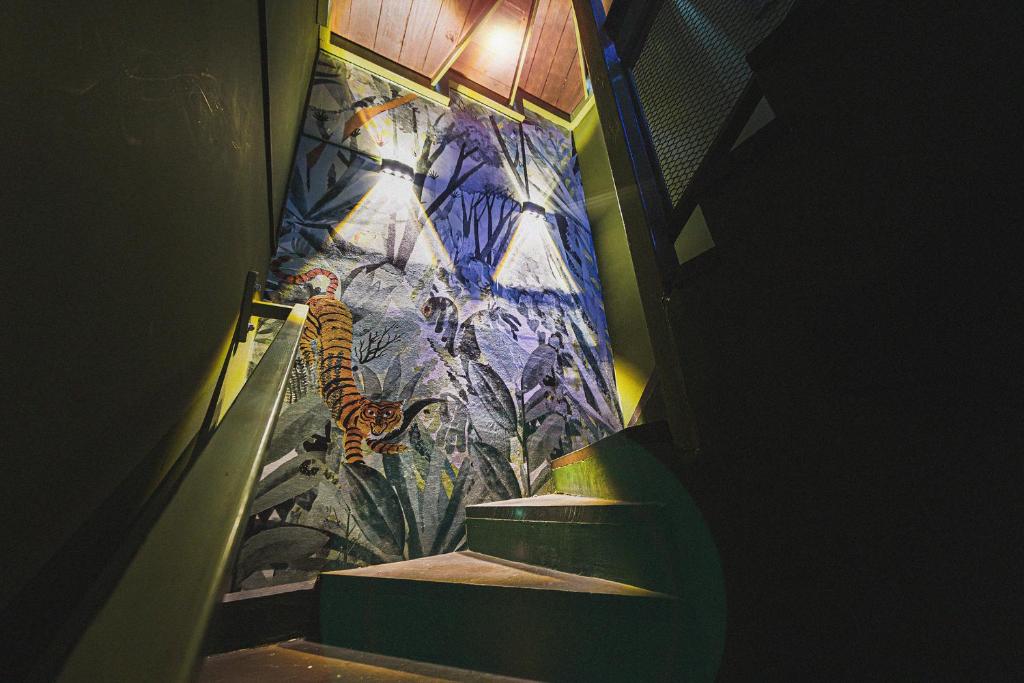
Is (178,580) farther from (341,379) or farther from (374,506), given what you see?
(341,379)

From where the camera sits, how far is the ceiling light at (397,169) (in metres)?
3.07

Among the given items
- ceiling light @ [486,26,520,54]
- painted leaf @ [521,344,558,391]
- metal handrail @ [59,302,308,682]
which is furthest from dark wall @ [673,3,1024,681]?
ceiling light @ [486,26,520,54]

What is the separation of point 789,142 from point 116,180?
1177 millimetres

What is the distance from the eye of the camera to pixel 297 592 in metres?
1.54

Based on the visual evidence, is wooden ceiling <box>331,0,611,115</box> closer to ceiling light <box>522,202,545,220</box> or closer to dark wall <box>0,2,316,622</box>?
ceiling light <box>522,202,545,220</box>

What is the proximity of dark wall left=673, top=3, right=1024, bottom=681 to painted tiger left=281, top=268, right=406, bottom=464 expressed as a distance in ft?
6.44

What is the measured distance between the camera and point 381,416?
2361 mm

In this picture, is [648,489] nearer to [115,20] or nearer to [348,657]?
[348,657]

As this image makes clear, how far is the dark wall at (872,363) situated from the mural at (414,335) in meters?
1.92

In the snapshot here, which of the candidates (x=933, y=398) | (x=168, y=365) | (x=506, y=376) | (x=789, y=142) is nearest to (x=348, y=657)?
(x=168, y=365)

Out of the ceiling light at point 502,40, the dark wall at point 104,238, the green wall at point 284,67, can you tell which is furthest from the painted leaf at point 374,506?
the ceiling light at point 502,40

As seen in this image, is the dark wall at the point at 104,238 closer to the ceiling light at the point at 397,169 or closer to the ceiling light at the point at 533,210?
the ceiling light at the point at 397,169

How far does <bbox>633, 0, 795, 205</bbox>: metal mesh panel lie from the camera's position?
92cm

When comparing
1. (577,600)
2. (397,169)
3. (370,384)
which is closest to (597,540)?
(577,600)
